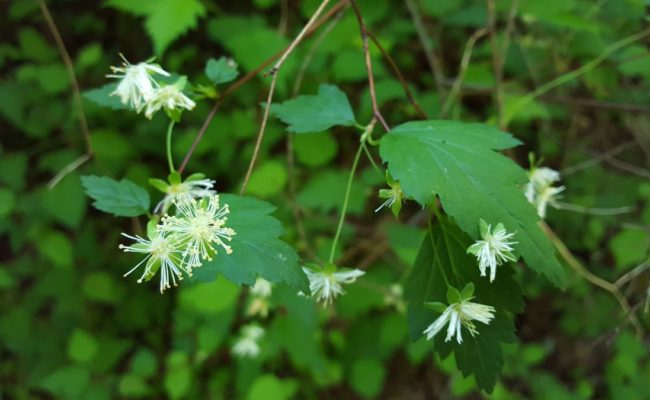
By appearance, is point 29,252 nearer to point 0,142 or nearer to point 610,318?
point 0,142

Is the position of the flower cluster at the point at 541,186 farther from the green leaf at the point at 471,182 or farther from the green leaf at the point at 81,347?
the green leaf at the point at 81,347

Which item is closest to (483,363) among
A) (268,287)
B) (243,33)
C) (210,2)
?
(268,287)

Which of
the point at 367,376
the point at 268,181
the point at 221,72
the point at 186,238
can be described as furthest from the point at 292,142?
the point at 367,376

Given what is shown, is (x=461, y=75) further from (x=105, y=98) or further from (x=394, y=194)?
(x=105, y=98)

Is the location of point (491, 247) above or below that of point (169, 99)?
below

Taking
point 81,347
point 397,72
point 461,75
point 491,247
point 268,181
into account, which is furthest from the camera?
point 81,347

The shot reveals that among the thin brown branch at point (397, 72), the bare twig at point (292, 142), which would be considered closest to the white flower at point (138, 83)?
the thin brown branch at point (397, 72)
